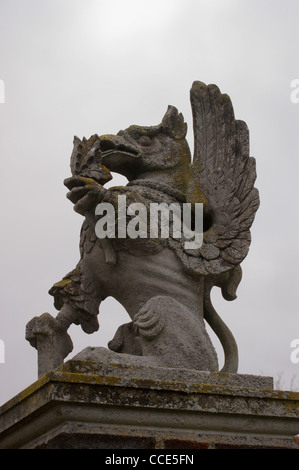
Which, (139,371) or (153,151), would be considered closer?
(139,371)

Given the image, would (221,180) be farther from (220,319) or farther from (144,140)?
(220,319)

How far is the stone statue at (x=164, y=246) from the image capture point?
5.45 meters

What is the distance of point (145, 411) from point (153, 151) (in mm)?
2117

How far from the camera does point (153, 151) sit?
6180 mm

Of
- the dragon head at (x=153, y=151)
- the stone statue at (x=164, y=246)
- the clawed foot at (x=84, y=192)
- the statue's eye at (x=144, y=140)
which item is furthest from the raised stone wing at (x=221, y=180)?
the clawed foot at (x=84, y=192)

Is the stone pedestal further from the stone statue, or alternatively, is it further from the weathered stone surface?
the stone statue

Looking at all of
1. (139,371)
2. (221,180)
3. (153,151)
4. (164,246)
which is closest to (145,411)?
(139,371)

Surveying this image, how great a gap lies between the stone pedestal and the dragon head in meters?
1.65

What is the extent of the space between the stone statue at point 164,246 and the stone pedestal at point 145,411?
1.20 ft

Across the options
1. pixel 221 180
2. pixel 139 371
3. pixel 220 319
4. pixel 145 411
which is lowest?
pixel 145 411

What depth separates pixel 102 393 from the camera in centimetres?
463

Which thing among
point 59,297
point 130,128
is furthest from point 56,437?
point 130,128

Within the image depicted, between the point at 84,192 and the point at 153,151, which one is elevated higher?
the point at 153,151
